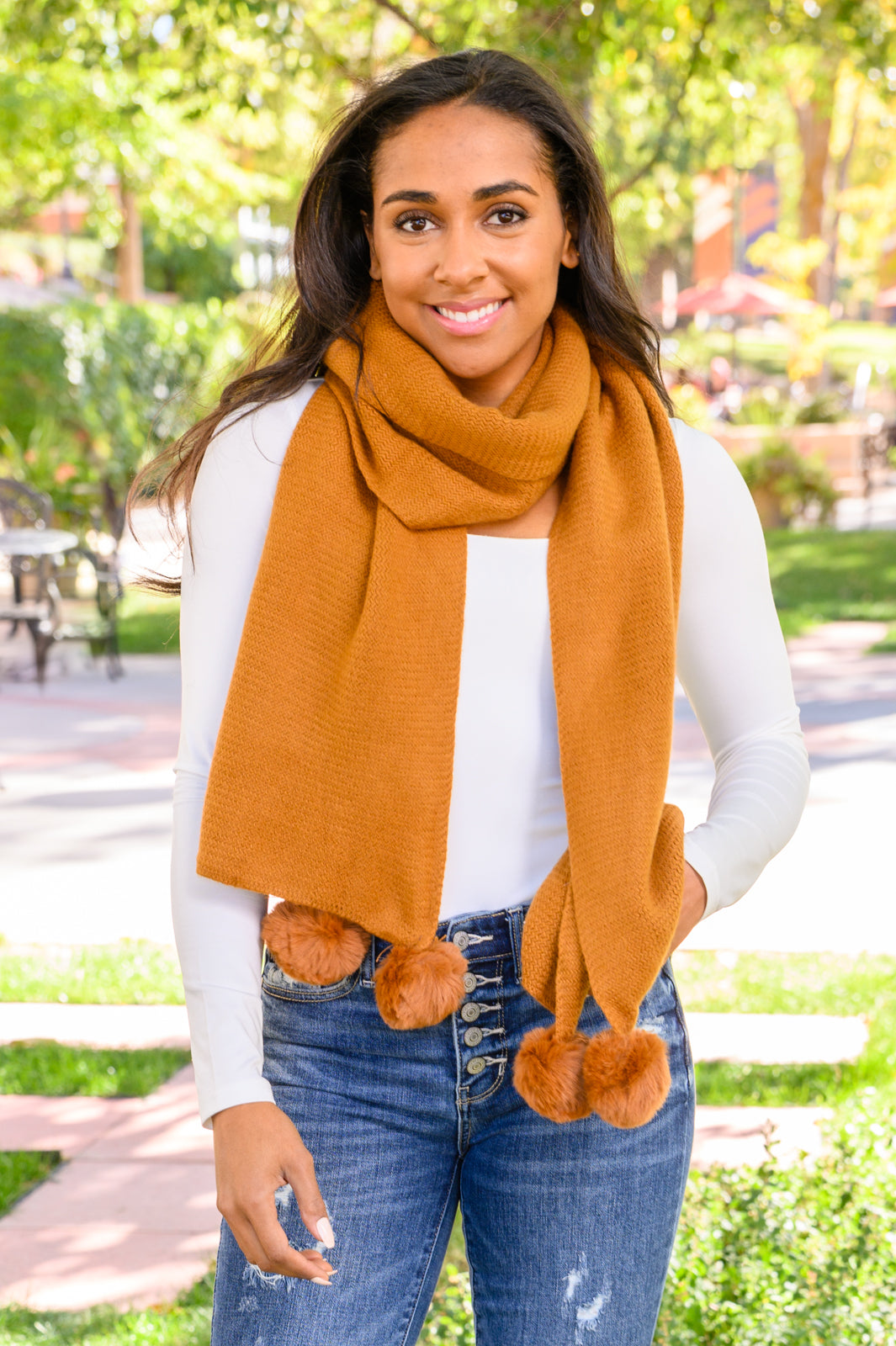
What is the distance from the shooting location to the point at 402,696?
5.75 ft

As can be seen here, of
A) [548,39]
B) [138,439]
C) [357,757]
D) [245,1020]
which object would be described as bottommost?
[138,439]

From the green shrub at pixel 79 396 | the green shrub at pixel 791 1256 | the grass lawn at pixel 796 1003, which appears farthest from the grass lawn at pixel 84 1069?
the green shrub at pixel 79 396

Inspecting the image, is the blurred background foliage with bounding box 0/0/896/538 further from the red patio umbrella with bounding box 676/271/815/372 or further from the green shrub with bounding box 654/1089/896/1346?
the green shrub with bounding box 654/1089/896/1346

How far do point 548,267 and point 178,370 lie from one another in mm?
16039

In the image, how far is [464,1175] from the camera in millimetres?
1797

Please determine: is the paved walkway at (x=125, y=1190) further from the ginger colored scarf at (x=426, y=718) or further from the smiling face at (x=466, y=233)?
the smiling face at (x=466, y=233)

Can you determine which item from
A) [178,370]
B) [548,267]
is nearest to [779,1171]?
[548,267]

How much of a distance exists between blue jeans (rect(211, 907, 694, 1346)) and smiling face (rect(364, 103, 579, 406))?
0.72 m

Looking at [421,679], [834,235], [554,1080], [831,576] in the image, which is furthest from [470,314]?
[834,235]

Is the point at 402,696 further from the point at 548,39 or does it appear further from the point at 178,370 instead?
the point at 178,370

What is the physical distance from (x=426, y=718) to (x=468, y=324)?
50cm

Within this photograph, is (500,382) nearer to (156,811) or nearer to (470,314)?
(470,314)

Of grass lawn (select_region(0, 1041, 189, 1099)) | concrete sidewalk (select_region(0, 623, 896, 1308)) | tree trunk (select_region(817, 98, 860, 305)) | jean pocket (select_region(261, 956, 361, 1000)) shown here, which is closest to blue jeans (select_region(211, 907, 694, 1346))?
jean pocket (select_region(261, 956, 361, 1000))

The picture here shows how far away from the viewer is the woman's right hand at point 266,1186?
62.3 inches
